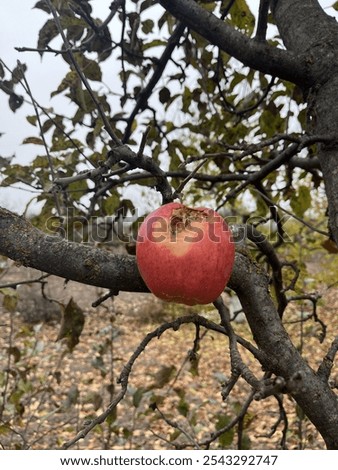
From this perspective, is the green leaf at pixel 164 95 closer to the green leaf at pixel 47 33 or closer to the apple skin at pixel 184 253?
the green leaf at pixel 47 33

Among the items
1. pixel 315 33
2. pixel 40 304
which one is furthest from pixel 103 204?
pixel 40 304

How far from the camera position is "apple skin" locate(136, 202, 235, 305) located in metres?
0.91

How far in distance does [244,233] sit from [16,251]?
501mm

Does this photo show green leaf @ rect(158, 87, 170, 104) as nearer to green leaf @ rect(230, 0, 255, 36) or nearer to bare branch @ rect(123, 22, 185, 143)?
bare branch @ rect(123, 22, 185, 143)

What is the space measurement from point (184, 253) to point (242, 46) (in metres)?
0.68

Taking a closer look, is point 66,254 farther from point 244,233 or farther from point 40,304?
point 40,304

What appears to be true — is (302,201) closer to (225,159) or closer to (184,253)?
(225,159)

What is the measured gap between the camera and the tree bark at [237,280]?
0.88 m

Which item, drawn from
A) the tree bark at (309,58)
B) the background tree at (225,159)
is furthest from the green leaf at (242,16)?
the tree bark at (309,58)

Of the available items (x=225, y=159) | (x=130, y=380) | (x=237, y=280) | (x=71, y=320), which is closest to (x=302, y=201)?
(x=225, y=159)

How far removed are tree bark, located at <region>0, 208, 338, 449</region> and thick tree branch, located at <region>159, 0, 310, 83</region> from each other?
0.56m

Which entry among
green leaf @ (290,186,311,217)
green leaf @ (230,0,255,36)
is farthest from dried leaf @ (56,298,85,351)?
green leaf @ (230,0,255,36)

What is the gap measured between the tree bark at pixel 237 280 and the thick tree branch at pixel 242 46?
1.85ft

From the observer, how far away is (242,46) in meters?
1.32
